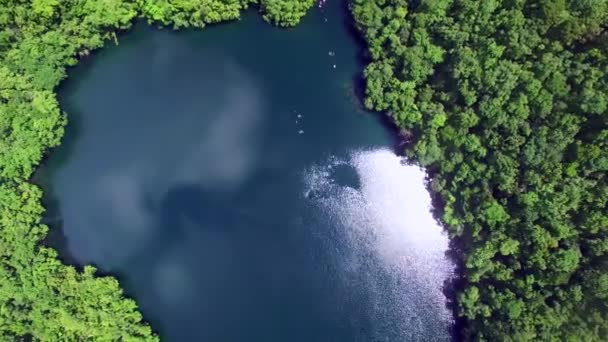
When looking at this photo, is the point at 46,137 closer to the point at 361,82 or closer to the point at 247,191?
the point at 247,191

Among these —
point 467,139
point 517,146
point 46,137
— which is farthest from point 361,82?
point 46,137

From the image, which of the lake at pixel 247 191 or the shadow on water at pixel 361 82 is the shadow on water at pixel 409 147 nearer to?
the shadow on water at pixel 361 82

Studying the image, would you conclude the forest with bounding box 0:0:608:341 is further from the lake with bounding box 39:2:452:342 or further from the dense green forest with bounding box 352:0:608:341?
the lake with bounding box 39:2:452:342

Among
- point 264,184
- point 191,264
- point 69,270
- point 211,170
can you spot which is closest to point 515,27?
point 264,184

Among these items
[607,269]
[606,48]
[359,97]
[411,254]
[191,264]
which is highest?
[606,48]

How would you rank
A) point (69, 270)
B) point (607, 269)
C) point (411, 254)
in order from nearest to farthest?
point (607, 269) < point (69, 270) < point (411, 254)

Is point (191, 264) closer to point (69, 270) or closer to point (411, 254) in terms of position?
point (69, 270)

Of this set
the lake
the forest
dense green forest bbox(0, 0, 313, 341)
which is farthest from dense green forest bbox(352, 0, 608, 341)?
dense green forest bbox(0, 0, 313, 341)

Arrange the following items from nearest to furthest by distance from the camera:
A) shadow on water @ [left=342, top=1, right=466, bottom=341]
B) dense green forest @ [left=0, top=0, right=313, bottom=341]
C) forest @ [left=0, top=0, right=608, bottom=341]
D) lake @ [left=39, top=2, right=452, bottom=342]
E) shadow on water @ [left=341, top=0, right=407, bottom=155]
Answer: forest @ [left=0, top=0, right=608, bottom=341] < dense green forest @ [left=0, top=0, right=313, bottom=341] < shadow on water @ [left=342, top=1, right=466, bottom=341] < lake @ [left=39, top=2, right=452, bottom=342] < shadow on water @ [left=341, top=0, right=407, bottom=155]
